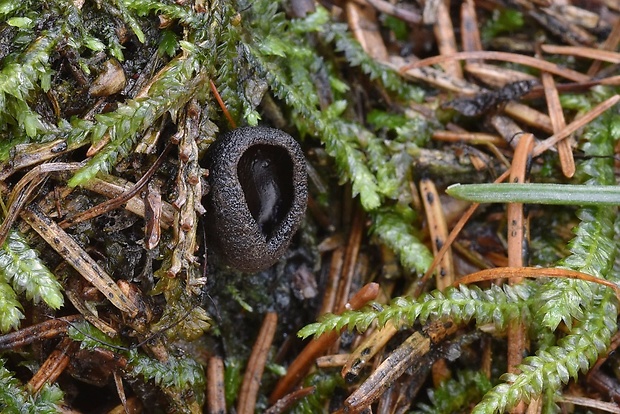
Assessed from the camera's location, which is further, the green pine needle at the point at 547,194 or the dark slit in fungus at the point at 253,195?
the green pine needle at the point at 547,194

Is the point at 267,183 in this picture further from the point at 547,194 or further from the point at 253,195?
the point at 547,194

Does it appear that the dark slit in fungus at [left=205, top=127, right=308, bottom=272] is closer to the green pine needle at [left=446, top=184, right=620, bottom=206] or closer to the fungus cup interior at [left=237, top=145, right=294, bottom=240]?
the fungus cup interior at [left=237, top=145, right=294, bottom=240]

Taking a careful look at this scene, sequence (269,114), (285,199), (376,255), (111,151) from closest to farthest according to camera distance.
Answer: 1. (111,151)
2. (285,199)
3. (269,114)
4. (376,255)

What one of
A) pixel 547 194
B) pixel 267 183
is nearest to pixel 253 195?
pixel 267 183

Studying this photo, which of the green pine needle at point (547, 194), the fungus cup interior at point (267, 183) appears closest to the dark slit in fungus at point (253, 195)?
the fungus cup interior at point (267, 183)

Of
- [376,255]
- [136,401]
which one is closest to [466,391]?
[376,255]

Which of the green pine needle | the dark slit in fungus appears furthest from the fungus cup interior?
the green pine needle

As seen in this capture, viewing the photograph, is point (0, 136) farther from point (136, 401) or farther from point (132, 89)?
point (136, 401)

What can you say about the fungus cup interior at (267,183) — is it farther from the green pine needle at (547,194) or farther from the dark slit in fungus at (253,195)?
the green pine needle at (547,194)
